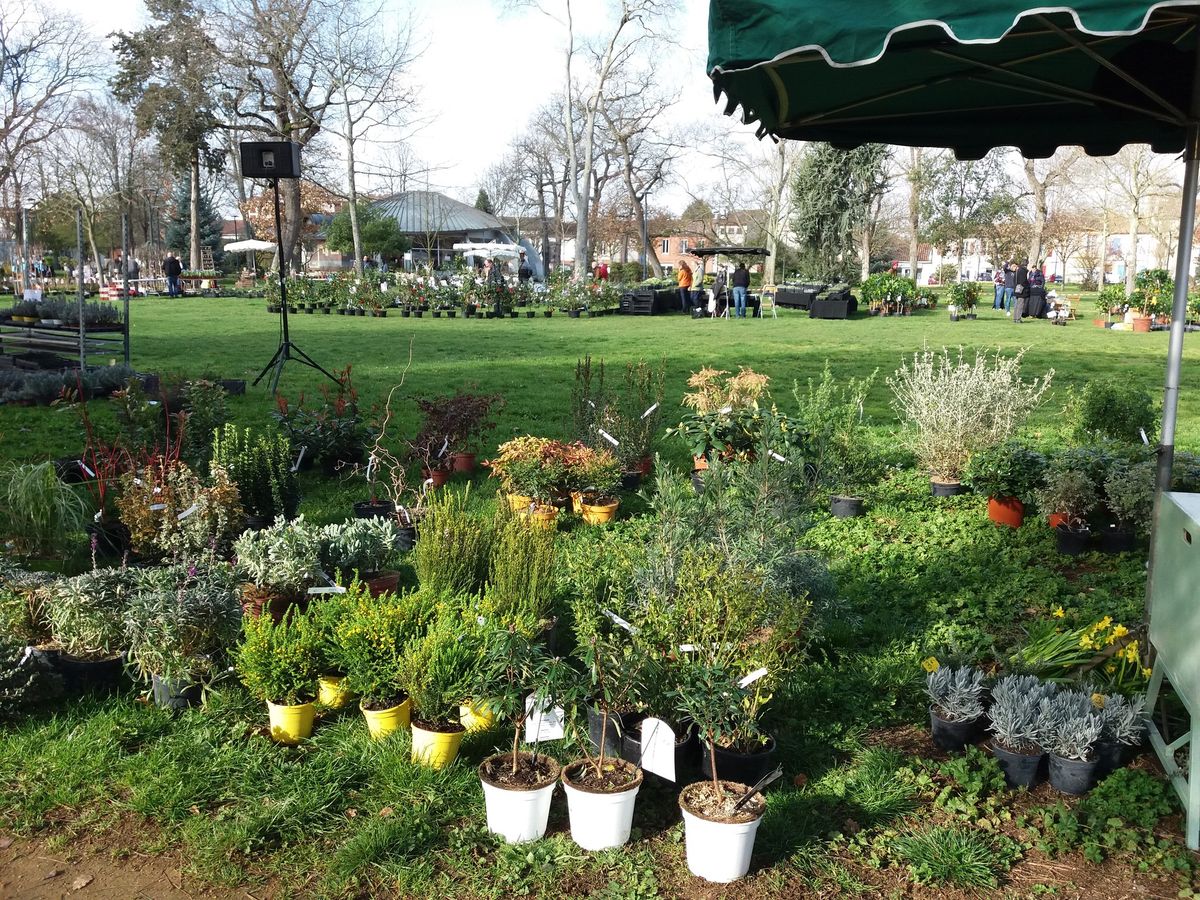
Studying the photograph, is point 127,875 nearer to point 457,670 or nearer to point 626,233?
point 457,670

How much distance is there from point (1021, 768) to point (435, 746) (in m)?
1.95

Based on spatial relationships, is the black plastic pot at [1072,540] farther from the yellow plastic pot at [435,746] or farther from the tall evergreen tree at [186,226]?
the tall evergreen tree at [186,226]

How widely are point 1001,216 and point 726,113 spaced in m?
51.4

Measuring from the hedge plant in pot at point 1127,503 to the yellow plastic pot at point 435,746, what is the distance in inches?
156

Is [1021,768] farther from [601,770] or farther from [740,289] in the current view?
[740,289]

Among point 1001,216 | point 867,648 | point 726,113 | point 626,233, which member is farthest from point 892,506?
point 626,233

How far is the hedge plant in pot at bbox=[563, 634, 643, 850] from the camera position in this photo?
2648 millimetres

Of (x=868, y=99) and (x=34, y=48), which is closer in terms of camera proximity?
(x=868, y=99)

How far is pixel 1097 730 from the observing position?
114 inches

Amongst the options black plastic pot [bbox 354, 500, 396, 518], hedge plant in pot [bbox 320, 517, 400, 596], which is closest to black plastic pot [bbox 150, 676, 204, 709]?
hedge plant in pot [bbox 320, 517, 400, 596]

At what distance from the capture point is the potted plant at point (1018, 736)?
2.99 metres

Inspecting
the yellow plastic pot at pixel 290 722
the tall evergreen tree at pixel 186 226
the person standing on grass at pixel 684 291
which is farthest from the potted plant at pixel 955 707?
the tall evergreen tree at pixel 186 226

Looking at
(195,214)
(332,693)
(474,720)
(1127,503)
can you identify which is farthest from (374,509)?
(195,214)

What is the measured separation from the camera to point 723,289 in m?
26.1
